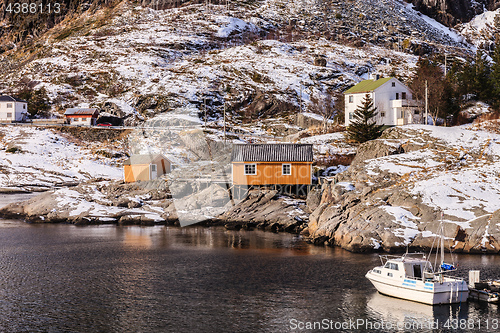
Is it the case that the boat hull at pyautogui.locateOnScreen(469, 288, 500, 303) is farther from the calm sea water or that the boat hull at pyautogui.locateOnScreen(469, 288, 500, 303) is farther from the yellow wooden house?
the yellow wooden house

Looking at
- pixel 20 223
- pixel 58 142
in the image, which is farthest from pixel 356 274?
pixel 58 142

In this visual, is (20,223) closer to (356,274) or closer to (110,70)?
(356,274)

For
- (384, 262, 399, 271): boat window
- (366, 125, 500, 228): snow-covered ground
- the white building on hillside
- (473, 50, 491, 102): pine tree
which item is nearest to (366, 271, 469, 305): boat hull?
(384, 262, 399, 271): boat window

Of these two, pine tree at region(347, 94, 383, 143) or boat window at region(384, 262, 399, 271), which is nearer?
boat window at region(384, 262, 399, 271)

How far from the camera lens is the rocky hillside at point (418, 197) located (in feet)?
150

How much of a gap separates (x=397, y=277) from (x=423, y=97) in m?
55.8

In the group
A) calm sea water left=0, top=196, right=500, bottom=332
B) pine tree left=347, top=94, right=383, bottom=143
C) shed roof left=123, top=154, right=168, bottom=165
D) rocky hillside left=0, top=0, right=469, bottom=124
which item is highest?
rocky hillside left=0, top=0, right=469, bottom=124

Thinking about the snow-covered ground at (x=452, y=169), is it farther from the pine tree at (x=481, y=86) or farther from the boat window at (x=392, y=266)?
the pine tree at (x=481, y=86)

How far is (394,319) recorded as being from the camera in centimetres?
2897

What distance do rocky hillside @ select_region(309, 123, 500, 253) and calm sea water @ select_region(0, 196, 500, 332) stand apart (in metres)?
3.05

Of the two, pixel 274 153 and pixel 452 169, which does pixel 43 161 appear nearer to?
pixel 274 153

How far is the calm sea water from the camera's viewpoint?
2845cm

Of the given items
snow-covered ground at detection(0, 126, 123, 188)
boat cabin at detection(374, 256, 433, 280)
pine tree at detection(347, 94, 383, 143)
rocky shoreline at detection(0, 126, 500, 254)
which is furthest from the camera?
snow-covered ground at detection(0, 126, 123, 188)

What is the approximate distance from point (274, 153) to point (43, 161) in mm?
56506
